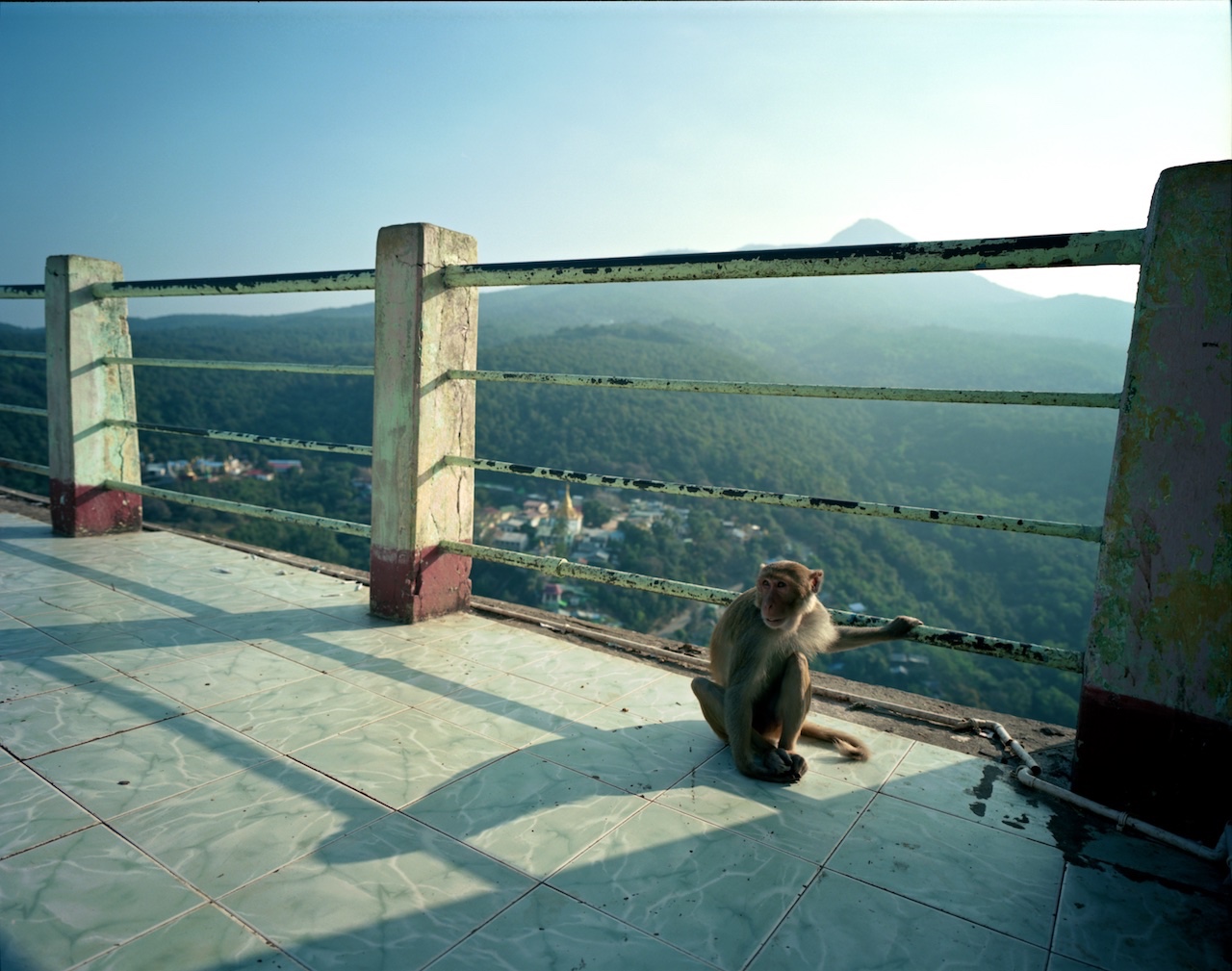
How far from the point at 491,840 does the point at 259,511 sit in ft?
9.00

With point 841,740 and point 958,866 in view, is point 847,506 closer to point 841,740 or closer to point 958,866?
point 841,740

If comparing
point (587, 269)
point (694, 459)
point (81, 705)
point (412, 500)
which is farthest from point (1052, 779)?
point (694, 459)

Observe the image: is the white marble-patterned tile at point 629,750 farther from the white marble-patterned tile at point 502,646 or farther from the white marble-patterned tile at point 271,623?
the white marble-patterned tile at point 271,623

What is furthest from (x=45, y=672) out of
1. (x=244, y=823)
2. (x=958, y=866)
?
(x=958, y=866)

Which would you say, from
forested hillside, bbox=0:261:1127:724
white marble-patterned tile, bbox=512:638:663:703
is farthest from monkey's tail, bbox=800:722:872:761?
forested hillside, bbox=0:261:1127:724

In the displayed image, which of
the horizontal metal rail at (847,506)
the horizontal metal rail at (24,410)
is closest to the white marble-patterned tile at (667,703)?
the horizontal metal rail at (847,506)

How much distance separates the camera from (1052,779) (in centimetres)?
221

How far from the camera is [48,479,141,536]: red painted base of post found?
4.57 metres

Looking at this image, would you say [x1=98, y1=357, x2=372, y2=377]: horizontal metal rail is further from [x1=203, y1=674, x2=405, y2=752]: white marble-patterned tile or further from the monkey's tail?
the monkey's tail

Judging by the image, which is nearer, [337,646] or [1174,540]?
[1174,540]

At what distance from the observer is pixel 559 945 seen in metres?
1.39

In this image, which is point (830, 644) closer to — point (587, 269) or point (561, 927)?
point (561, 927)

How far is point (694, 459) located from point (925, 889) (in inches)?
1255

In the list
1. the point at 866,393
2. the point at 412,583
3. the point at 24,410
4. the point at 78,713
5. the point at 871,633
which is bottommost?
the point at 78,713
